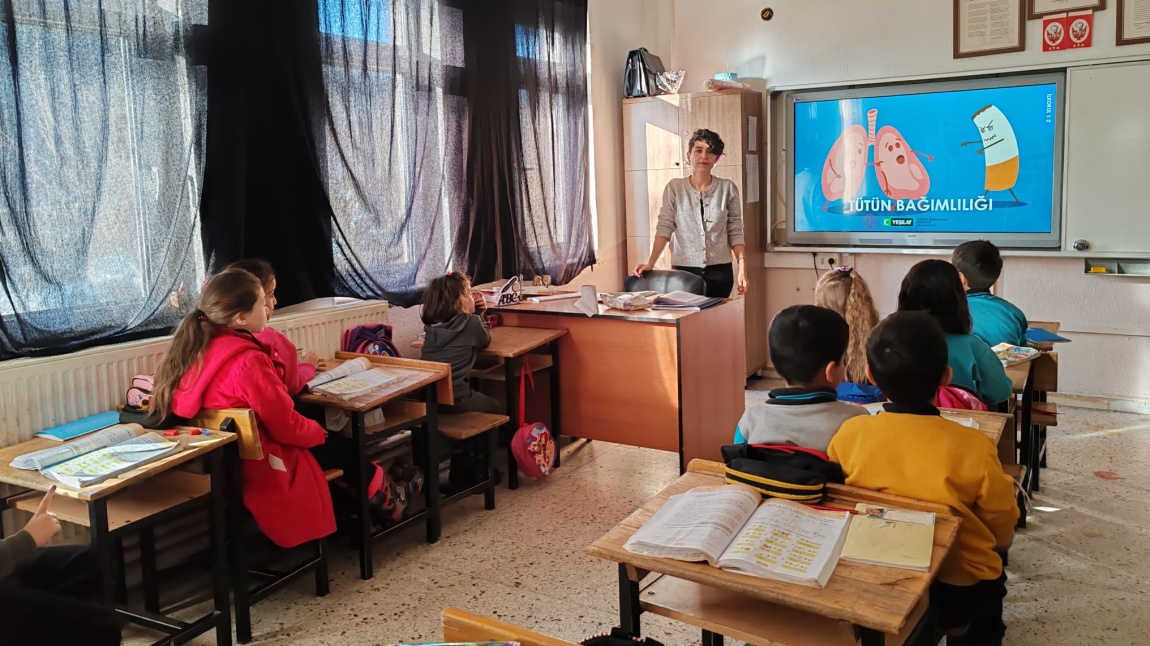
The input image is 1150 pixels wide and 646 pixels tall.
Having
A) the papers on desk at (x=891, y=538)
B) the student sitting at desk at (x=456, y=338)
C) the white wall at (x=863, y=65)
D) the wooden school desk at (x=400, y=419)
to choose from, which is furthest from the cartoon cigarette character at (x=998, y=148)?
the papers on desk at (x=891, y=538)

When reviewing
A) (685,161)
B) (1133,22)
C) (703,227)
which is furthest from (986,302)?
(685,161)

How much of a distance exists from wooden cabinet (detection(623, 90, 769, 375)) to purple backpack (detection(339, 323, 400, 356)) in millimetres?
2455

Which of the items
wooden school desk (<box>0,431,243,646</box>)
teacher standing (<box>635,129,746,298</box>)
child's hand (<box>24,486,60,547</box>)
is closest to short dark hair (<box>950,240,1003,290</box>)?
teacher standing (<box>635,129,746,298</box>)

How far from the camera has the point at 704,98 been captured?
5.59 m

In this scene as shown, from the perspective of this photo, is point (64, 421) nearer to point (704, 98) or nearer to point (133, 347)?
point (133, 347)

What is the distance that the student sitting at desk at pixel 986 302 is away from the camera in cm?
321

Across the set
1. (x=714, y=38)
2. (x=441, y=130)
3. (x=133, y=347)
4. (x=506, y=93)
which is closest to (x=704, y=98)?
(x=714, y=38)

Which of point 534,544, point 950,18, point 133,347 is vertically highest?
point 950,18

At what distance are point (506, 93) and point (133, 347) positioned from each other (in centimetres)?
249

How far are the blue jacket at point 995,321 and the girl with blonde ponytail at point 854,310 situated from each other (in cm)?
52

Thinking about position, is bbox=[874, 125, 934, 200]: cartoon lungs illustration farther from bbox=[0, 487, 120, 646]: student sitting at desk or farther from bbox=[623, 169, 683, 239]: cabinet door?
bbox=[0, 487, 120, 646]: student sitting at desk

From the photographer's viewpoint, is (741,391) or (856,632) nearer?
(856,632)

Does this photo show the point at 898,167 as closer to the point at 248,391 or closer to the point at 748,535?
the point at 248,391

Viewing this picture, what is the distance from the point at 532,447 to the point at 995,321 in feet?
6.16
